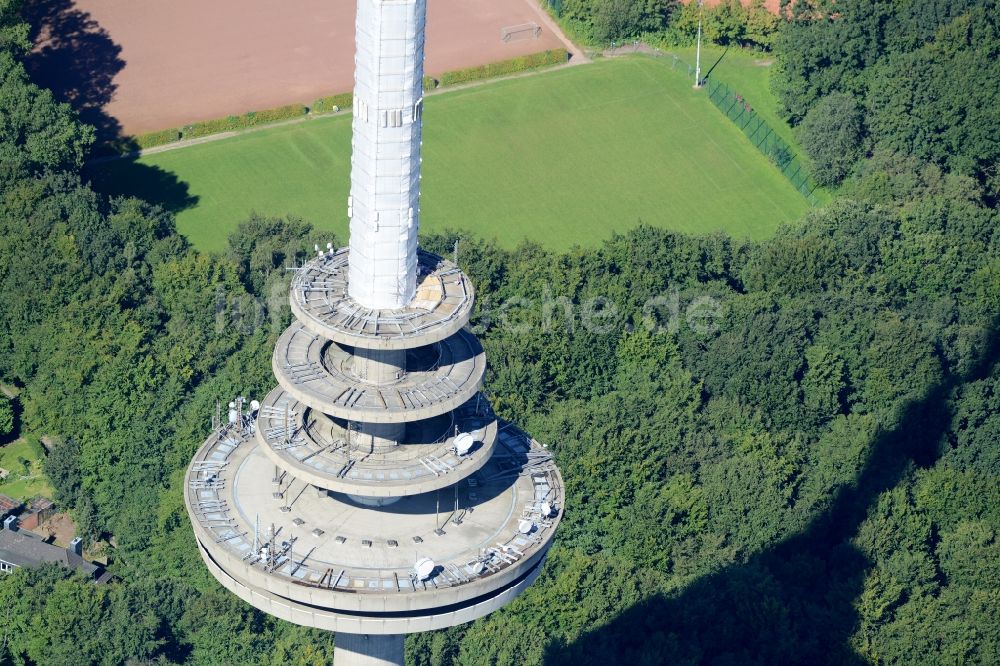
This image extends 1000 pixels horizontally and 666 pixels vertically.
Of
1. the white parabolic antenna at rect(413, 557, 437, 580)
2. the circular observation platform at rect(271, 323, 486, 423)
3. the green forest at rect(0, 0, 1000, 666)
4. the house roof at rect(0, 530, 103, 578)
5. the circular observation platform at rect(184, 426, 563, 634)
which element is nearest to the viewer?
the white parabolic antenna at rect(413, 557, 437, 580)

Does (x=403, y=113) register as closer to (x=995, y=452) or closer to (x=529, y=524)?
(x=529, y=524)

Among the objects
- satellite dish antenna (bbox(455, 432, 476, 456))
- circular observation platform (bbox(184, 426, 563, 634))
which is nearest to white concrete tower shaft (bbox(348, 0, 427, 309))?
satellite dish antenna (bbox(455, 432, 476, 456))

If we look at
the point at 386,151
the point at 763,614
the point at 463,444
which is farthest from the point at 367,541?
the point at 763,614

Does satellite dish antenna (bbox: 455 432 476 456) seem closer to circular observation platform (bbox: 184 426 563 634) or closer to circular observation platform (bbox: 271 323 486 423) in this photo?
circular observation platform (bbox: 271 323 486 423)

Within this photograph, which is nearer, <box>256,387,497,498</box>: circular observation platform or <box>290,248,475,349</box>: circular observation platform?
<box>290,248,475,349</box>: circular observation platform

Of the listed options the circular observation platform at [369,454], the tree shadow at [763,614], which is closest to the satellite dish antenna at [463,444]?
the circular observation platform at [369,454]
